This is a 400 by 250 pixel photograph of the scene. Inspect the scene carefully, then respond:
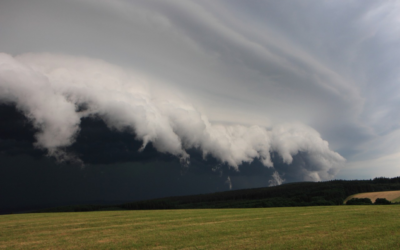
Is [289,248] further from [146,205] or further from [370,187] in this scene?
[370,187]

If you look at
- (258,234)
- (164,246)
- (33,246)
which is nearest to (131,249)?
(164,246)

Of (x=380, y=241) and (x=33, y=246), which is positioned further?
(x=33, y=246)

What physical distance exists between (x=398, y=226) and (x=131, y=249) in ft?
95.9

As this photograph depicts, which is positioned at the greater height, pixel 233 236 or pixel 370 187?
pixel 233 236

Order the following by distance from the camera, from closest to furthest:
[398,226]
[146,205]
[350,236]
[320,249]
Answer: [320,249], [350,236], [398,226], [146,205]

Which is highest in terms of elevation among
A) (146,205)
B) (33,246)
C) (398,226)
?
(33,246)

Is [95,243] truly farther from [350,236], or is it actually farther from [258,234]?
[350,236]

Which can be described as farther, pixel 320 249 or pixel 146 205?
pixel 146 205

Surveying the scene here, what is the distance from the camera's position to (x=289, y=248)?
1789 centimetres

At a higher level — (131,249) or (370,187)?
(131,249)

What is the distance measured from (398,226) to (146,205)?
169520 millimetres

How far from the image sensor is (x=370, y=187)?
611 ft

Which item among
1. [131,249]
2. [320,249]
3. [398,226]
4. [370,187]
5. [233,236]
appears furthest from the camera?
[370,187]

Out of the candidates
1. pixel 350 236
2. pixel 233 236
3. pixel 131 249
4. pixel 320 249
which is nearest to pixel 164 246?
pixel 131 249
